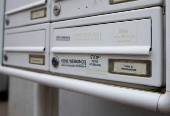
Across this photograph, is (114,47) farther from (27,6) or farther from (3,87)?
(3,87)

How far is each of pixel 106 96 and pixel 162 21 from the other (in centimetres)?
19

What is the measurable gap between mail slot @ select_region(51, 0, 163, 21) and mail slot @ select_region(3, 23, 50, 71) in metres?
0.06

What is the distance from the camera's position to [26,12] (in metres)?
0.59

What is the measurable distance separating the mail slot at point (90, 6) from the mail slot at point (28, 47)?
64 millimetres

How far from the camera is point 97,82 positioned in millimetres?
392

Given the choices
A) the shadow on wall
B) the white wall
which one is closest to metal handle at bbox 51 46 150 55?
the white wall

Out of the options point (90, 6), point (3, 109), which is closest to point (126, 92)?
point (90, 6)

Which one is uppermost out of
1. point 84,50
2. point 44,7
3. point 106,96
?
point 44,7

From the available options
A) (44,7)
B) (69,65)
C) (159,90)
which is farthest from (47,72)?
(159,90)

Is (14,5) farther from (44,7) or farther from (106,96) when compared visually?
(106,96)

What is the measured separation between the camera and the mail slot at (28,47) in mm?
516

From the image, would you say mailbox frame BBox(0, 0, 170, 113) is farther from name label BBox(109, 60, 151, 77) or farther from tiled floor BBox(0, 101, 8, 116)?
tiled floor BBox(0, 101, 8, 116)

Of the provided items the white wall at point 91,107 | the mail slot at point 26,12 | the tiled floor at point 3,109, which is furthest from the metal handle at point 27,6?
the tiled floor at point 3,109

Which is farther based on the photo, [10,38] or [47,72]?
[10,38]
